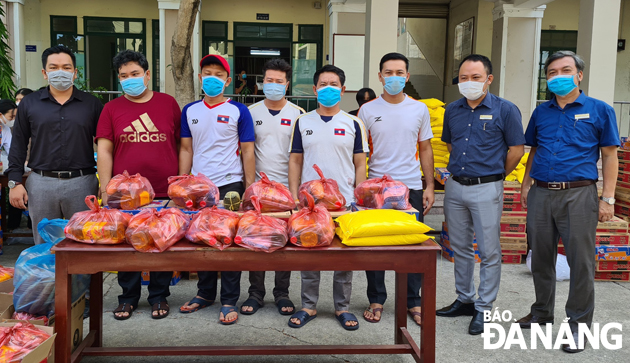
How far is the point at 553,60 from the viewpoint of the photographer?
3.56 m

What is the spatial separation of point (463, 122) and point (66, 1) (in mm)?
11792

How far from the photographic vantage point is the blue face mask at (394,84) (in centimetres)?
380

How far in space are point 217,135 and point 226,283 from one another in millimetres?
1104

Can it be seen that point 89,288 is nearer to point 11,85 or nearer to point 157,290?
point 157,290

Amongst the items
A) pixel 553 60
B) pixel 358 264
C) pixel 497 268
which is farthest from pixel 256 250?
pixel 553 60

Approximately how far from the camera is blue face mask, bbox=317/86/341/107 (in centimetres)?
365

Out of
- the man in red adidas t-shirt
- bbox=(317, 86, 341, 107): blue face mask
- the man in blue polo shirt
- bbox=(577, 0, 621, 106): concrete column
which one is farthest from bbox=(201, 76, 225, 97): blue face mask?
bbox=(577, 0, 621, 106): concrete column

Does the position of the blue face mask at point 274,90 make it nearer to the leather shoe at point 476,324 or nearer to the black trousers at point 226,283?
the black trousers at point 226,283

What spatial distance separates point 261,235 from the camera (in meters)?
2.57

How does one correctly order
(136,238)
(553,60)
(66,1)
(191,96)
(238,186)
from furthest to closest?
(66,1), (191,96), (238,186), (553,60), (136,238)

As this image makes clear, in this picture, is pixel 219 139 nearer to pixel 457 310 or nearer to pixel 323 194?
pixel 323 194

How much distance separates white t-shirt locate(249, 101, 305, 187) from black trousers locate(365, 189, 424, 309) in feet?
3.19

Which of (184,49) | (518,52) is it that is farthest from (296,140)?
(518,52)

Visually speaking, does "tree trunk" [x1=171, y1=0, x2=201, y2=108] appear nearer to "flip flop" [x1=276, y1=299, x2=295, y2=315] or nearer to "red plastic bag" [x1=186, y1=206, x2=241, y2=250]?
"flip flop" [x1=276, y1=299, x2=295, y2=315]
